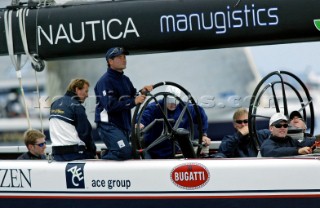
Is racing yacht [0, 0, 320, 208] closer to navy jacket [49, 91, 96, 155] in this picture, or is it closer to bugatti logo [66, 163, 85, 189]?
bugatti logo [66, 163, 85, 189]

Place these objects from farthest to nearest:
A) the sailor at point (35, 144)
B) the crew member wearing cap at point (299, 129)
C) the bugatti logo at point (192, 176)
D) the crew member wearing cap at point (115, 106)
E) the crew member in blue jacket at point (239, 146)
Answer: the sailor at point (35, 144) < the crew member in blue jacket at point (239, 146) < the crew member wearing cap at point (299, 129) < the crew member wearing cap at point (115, 106) < the bugatti logo at point (192, 176)

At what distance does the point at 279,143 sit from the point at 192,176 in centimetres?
61

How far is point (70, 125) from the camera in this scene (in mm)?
6461

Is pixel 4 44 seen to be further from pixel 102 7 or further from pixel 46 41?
pixel 102 7

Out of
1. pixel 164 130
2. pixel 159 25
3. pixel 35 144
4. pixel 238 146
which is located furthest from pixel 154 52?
pixel 35 144

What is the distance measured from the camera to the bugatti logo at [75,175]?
20.5ft

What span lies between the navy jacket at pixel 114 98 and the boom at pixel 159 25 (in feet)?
0.66

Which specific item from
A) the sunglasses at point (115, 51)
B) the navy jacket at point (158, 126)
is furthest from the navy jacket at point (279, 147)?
the sunglasses at point (115, 51)

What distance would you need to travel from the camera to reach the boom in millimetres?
5812

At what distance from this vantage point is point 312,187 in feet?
18.8

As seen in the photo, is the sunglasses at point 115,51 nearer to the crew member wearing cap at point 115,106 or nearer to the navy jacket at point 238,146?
the crew member wearing cap at point 115,106

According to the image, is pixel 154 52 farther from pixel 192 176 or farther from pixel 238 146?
pixel 238 146

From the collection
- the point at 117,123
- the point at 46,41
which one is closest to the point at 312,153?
the point at 117,123
